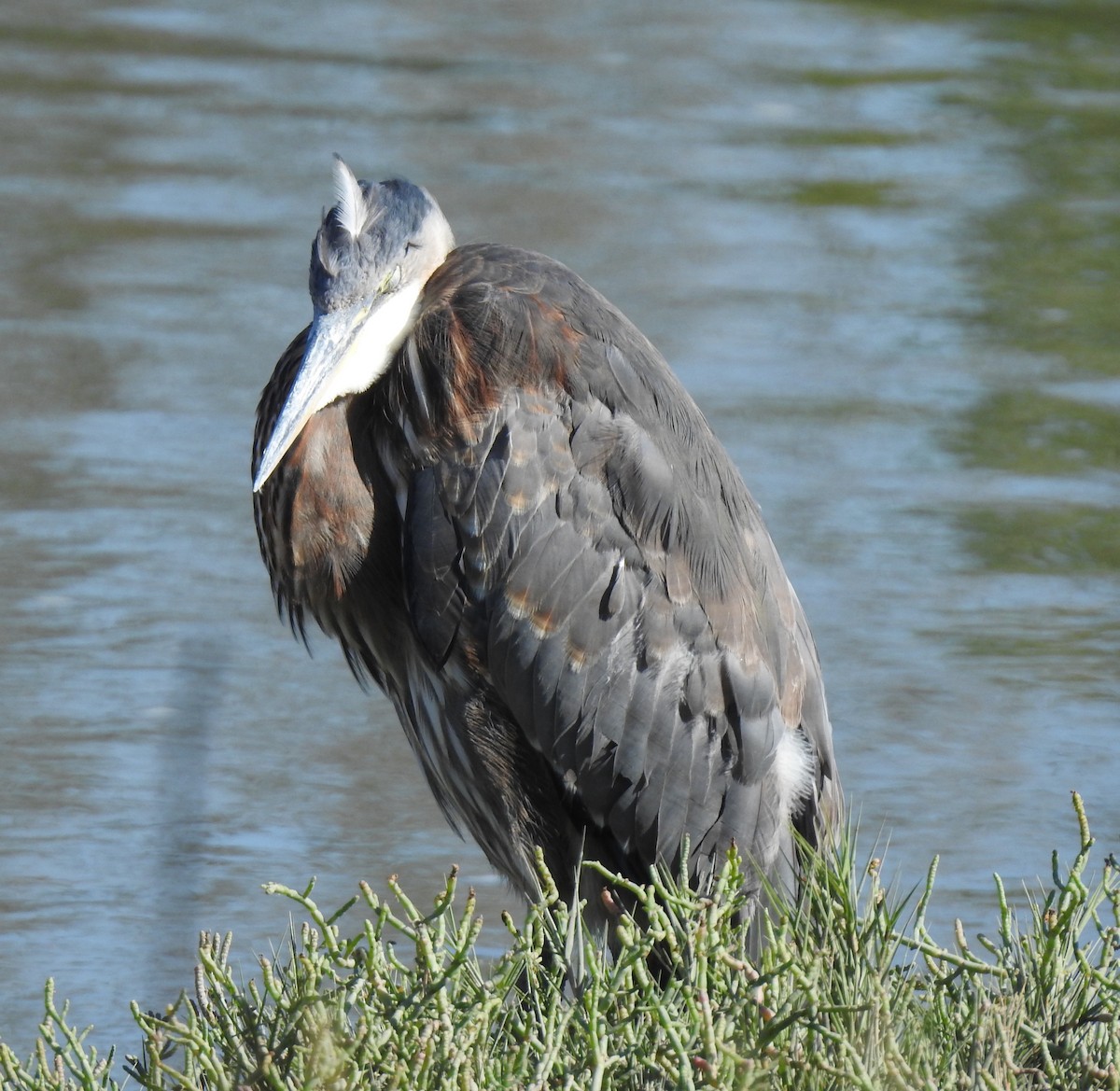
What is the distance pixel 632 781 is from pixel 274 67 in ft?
30.4

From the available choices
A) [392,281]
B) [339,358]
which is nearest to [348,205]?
[392,281]

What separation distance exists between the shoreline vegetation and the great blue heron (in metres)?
0.59

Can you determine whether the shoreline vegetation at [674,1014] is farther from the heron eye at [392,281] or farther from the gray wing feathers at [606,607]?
the heron eye at [392,281]

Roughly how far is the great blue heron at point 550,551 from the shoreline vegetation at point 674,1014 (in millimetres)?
589

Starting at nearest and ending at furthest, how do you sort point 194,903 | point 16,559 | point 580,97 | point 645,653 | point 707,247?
point 645,653, point 194,903, point 16,559, point 707,247, point 580,97

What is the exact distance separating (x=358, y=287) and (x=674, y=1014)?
5.27 ft

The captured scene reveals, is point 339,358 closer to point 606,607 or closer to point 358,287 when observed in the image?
point 358,287

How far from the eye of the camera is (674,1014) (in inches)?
131

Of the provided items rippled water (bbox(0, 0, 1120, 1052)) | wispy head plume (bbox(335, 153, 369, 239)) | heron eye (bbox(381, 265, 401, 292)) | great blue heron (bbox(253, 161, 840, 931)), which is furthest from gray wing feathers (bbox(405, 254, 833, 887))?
rippled water (bbox(0, 0, 1120, 1052))

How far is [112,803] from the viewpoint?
17.6 feet

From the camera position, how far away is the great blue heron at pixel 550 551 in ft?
13.7

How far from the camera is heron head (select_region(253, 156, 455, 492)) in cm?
415

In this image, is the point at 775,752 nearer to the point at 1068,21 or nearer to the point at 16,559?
the point at 16,559

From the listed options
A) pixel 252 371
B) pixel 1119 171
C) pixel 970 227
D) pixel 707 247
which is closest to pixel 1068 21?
pixel 1119 171
